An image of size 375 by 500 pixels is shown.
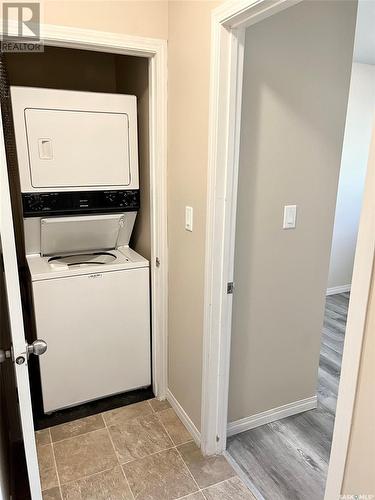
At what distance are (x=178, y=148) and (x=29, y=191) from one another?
0.86m

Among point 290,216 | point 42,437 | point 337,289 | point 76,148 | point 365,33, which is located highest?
point 365,33

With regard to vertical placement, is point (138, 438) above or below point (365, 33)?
below

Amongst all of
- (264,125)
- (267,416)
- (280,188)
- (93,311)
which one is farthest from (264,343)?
(264,125)

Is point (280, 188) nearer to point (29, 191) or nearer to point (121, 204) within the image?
point (121, 204)

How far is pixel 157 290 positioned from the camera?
2248 mm

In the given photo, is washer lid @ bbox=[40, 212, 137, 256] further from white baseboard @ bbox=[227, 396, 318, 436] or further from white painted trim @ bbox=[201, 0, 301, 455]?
white baseboard @ bbox=[227, 396, 318, 436]

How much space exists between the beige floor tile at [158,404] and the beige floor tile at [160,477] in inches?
14.1

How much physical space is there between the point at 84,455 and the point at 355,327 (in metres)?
1.64

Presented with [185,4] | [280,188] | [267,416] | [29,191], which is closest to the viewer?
[185,4]

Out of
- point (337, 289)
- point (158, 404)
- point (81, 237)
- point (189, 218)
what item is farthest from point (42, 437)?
point (337, 289)

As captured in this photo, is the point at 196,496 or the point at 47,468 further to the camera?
the point at 47,468

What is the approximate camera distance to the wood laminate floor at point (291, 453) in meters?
A: 1.74

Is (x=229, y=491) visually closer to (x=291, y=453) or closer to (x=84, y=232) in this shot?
(x=291, y=453)

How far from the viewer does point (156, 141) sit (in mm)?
2006
